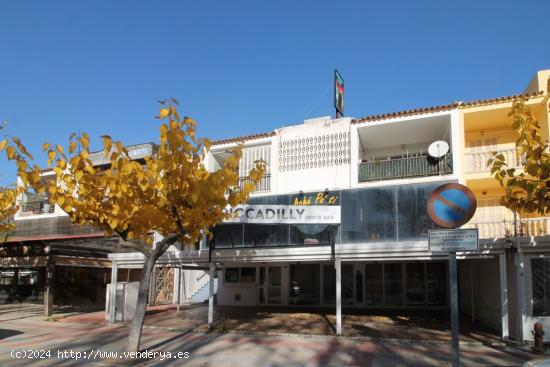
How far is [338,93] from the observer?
21656mm

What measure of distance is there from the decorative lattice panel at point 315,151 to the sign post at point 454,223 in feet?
42.0

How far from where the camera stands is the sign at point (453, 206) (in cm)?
554

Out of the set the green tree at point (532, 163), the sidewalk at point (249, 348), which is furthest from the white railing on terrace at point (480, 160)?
the green tree at point (532, 163)

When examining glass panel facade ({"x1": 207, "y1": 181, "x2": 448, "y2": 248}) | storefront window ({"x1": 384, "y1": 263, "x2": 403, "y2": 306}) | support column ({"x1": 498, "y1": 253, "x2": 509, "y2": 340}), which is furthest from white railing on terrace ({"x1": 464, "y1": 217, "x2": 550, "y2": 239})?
storefront window ({"x1": 384, "y1": 263, "x2": 403, "y2": 306})

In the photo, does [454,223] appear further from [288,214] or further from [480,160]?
[480,160]

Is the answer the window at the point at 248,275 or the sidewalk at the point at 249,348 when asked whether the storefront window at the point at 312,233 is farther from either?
the sidewalk at the point at 249,348

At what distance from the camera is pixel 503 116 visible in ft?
56.2

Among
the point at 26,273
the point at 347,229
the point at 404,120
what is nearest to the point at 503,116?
the point at 404,120

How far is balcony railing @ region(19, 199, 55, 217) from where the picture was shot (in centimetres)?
2753

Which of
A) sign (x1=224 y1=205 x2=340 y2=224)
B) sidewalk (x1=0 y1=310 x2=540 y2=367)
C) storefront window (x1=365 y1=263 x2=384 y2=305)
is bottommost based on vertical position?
sidewalk (x1=0 y1=310 x2=540 y2=367)

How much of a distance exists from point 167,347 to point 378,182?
10142 millimetres

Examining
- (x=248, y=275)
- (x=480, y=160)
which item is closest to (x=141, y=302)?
(x=248, y=275)

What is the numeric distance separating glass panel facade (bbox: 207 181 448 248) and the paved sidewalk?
4.36 metres

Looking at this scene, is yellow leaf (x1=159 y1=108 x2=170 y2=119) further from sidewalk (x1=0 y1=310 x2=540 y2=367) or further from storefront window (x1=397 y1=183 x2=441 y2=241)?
storefront window (x1=397 y1=183 x2=441 y2=241)
